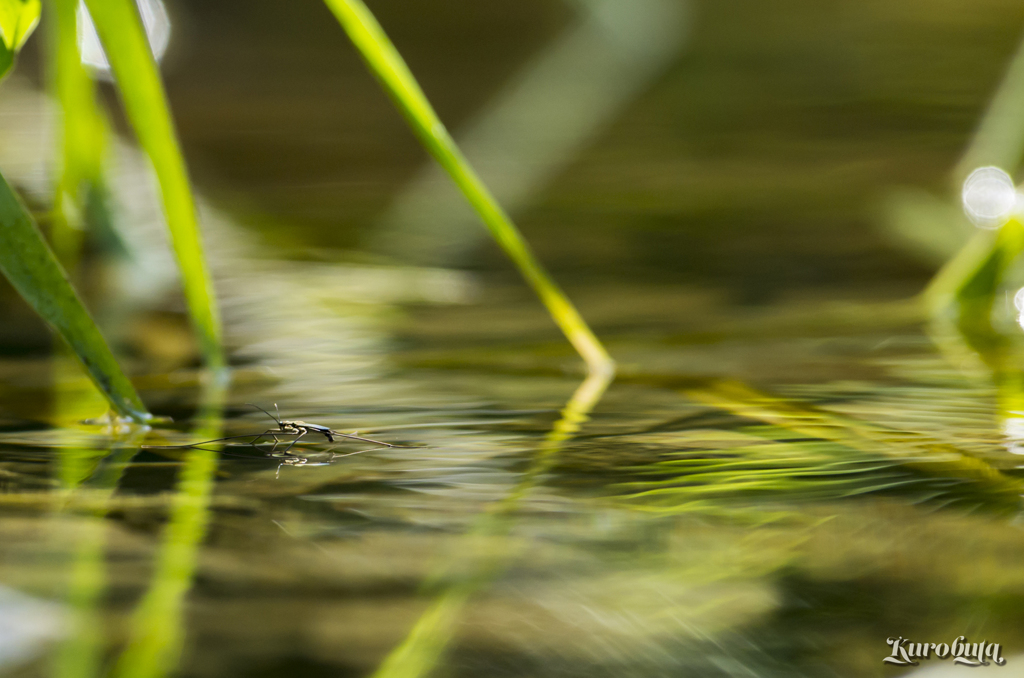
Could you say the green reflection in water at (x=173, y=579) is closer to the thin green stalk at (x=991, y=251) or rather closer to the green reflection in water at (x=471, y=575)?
the green reflection in water at (x=471, y=575)

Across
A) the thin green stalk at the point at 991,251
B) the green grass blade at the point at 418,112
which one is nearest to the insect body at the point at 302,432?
the green grass blade at the point at 418,112

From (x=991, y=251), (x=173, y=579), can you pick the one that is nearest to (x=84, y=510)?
(x=173, y=579)

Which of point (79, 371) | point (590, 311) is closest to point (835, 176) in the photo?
point (590, 311)

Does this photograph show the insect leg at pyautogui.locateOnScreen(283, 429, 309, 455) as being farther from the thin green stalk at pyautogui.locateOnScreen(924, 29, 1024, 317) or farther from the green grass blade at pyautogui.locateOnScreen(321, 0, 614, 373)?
the thin green stalk at pyautogui.locateOnScreen(924, 29, 1024, 317)

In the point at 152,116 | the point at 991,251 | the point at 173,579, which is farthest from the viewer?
the point at 991,251

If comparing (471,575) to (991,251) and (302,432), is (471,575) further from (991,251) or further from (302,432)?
(991,251)

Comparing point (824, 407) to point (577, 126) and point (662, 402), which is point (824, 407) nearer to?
point (662, 402)

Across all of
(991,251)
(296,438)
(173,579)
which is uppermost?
(991,251)
